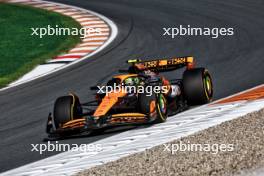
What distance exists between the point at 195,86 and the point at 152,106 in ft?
5.18

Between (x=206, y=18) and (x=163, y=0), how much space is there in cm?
394

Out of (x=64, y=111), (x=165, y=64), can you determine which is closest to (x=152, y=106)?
(x=64, y=111)

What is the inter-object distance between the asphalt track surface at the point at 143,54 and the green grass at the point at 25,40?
1402mm

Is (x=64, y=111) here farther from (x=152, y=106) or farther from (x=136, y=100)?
(x=152, y=106)

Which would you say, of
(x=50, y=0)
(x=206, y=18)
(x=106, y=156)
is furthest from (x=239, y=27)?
(x=106, y=156)

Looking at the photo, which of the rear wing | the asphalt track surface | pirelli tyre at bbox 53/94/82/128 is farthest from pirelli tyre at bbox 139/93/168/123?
the rear wing

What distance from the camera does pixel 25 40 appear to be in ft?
86.3

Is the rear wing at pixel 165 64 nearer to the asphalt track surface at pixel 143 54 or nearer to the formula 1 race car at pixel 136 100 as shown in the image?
the formula 1 race car at pixel 136 100

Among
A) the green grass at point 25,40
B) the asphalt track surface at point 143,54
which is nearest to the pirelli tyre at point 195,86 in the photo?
the asphalt track surface at point 143,54

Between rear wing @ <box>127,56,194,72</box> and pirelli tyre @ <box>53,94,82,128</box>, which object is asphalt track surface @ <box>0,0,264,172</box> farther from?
rear wing @ <box>127,56,194,72</box>

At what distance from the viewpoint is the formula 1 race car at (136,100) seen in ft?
50.0

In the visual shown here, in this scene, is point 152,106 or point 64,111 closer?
point 152,106

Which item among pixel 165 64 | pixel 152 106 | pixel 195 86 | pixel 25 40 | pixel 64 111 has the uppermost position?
pixel 165 64

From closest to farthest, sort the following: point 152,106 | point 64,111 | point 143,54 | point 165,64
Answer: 1. point 152,106
2. point 64,111
3. point 165,64
4. point 143,54
